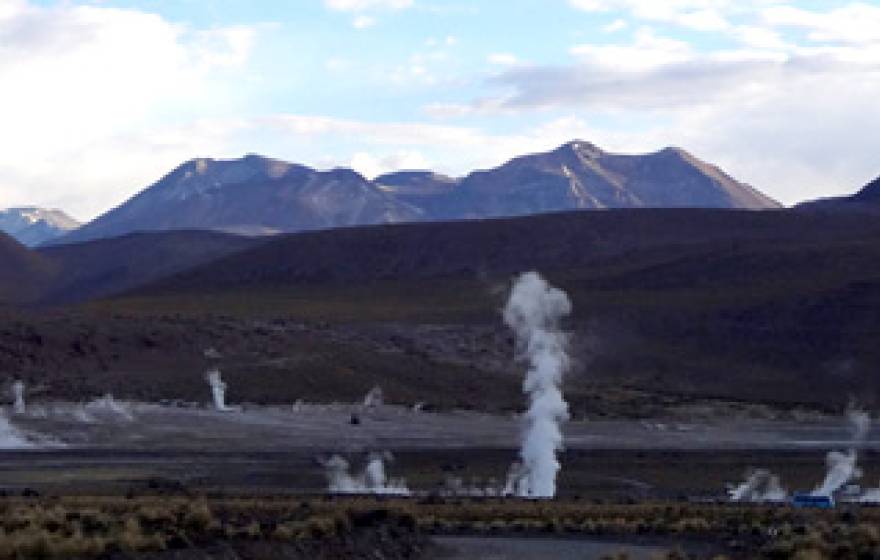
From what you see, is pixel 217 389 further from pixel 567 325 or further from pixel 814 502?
pixel 814 502

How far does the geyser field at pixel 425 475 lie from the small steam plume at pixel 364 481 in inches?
5.0

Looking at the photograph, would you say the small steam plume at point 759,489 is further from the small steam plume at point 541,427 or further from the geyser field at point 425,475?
the small steam plume at point 541,427

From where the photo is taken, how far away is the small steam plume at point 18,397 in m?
80.4

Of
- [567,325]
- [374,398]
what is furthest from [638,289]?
[374,398]

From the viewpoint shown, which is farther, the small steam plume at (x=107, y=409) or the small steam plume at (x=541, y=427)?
the small steam plume at (x=107, y=409)

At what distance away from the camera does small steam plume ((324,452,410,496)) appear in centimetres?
5638

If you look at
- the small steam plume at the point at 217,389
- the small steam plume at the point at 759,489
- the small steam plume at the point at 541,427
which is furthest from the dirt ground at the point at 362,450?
the small steam plume at the point at 217,389

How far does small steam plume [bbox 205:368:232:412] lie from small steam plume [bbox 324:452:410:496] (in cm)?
2291

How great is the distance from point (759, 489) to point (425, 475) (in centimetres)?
1169

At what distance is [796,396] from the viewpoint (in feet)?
346

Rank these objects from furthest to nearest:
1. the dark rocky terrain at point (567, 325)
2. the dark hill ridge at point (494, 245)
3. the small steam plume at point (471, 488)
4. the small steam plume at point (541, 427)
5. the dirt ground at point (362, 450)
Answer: the dark hill ridge at point (494, 245)
the dark rocky terrain at point (567, 325)
the dirt ground at point (362, 450)
the small steam plume at point (541, 427)
the small steam plume at point (471, 488)

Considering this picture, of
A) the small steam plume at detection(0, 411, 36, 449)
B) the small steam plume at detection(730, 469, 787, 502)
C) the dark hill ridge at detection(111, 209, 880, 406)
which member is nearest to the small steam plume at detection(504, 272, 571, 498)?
the small steam plume at detection(730, 469, 787, 502)

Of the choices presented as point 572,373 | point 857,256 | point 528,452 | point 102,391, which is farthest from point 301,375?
point 857,256

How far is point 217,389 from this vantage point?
90.1 m
